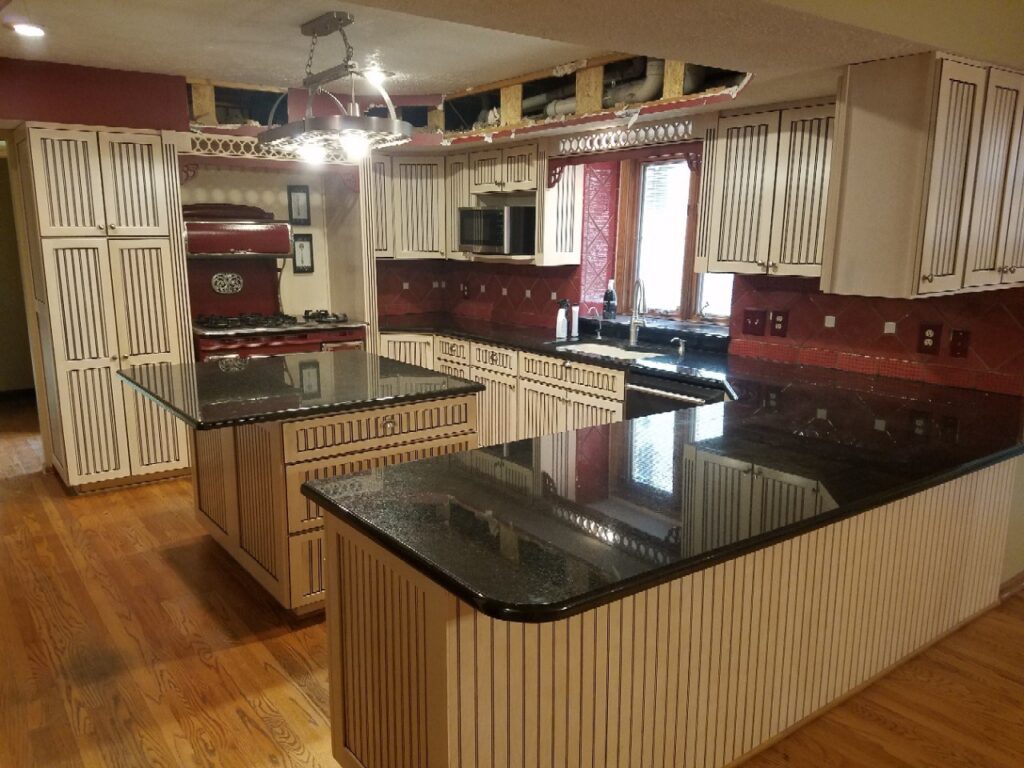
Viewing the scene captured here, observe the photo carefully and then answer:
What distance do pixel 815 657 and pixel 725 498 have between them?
2.52ft

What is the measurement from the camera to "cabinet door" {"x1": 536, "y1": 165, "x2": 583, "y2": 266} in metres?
4.87

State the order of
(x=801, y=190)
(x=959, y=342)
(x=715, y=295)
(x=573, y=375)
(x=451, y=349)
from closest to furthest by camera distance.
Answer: (x=959, y=342) → (x=801, y=190) → (x=573, y=375) → (x=715, y=295) → (x=451, y=349)

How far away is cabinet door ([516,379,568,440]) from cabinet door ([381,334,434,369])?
3.34ft

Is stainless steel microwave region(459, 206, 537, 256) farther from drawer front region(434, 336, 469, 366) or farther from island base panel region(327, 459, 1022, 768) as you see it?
island base panel region(327, 459, 1022, 768)

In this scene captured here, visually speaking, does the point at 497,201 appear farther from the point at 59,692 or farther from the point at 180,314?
the point at 59,692

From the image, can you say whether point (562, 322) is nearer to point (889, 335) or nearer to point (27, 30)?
point (889, 335)

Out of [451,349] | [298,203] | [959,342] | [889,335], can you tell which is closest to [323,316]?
[298,203]

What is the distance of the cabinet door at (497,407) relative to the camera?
488cm

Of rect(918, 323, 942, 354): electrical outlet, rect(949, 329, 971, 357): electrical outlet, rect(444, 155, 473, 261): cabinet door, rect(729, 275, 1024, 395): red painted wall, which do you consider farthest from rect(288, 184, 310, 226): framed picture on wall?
rect(949, 329, 971, 357): electrical outlet

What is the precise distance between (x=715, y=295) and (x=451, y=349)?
1.87m

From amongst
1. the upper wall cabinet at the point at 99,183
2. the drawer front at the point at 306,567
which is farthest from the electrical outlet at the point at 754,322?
the upper wall cabinet at the point at 99,183

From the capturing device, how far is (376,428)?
2992mm

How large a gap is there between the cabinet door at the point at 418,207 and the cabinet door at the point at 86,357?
206cm

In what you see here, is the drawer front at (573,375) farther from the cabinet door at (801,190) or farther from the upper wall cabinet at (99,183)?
the upper wall cabinet at (99,183)
